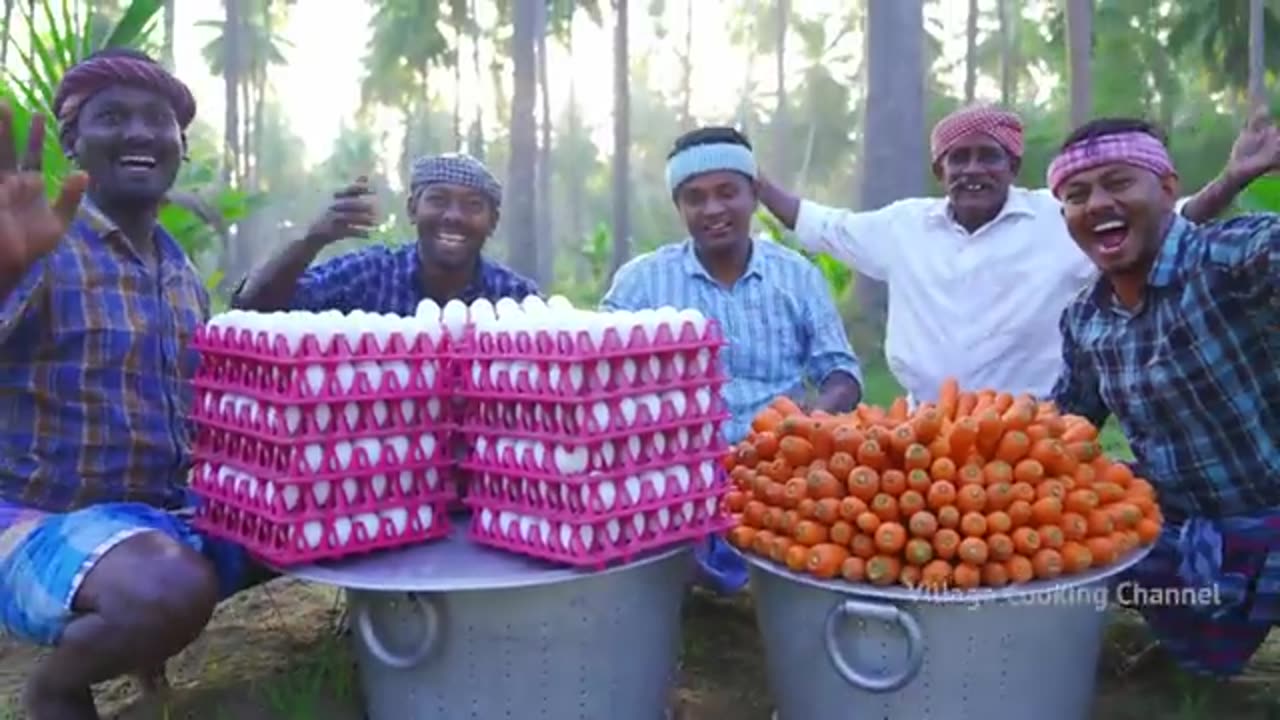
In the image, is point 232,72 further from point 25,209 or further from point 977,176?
point 25,209

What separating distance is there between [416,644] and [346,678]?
884 mm

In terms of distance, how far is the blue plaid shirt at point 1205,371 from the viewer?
9.27 feet

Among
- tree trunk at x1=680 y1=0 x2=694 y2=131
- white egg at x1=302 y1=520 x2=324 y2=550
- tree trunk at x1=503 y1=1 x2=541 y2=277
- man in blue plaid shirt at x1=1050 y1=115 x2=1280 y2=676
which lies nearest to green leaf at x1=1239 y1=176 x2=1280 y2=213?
man in blue plaid shirt at x1=1050 y1=115 x2=1280 y2=676

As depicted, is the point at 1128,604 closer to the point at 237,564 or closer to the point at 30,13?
the point at 237,564

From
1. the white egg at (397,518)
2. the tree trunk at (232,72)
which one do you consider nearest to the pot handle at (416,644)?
the white egg at (397,518)

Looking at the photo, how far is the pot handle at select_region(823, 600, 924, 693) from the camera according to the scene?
93.0 inches

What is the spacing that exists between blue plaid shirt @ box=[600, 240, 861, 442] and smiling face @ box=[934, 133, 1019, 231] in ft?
1.89

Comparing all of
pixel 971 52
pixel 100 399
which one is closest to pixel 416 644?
pixel 100 399

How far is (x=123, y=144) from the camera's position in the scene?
275cm

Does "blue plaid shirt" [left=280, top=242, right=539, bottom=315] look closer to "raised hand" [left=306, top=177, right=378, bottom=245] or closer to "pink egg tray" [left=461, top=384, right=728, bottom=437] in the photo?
→ "raised hand" [left=306, top=177, right=378, bottom=245]

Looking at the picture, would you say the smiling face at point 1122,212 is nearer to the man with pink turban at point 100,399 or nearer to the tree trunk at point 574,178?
the man with pink turban at point 100,399

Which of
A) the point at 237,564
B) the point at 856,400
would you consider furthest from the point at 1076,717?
the point at 237,564

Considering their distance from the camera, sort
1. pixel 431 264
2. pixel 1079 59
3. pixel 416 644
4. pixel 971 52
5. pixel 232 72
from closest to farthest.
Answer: pixel 416 644 < pixel 431 264 < pixel 1079 59 < pixel 232 72 < pixel 971 52

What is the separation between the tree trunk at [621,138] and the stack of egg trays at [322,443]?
55.4 feet
